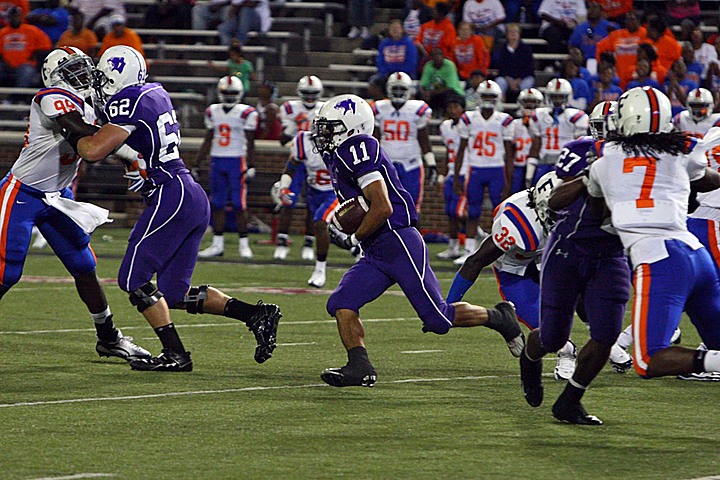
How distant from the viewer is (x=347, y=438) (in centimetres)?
584

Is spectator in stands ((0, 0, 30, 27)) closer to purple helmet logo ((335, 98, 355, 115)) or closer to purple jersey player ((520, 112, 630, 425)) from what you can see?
purple helmet logo ((335, 98, 355, 115))

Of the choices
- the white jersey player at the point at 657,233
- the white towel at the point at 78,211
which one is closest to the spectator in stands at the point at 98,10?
the white towel at the point at 78,211

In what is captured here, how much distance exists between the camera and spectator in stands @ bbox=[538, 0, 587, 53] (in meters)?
19.5

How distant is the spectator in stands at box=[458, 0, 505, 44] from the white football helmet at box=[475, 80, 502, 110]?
12.8 feet

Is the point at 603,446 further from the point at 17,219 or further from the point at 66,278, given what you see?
the point at 66,278

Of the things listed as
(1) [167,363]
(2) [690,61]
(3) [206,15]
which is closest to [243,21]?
(3) [206,15]

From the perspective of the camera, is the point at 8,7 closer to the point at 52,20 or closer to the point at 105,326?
the point at 52,20

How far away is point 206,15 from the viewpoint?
21.4 m

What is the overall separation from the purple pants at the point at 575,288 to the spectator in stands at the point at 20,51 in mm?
15113

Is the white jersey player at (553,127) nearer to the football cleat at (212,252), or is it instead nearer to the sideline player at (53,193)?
the football cleat at (212,252)

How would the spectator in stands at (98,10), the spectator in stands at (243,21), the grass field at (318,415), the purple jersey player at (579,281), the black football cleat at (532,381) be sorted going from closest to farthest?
the grass field at (318,415) < the purple jersey player at (579,281) < the black football cleat at (532,381) < the spectator in stands at (243,21) < the spectator in stands at (98,10)

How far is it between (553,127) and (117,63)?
29.4ft

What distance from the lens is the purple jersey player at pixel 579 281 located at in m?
6.06

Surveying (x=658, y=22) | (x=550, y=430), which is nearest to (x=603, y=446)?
(x=550, y=430)
